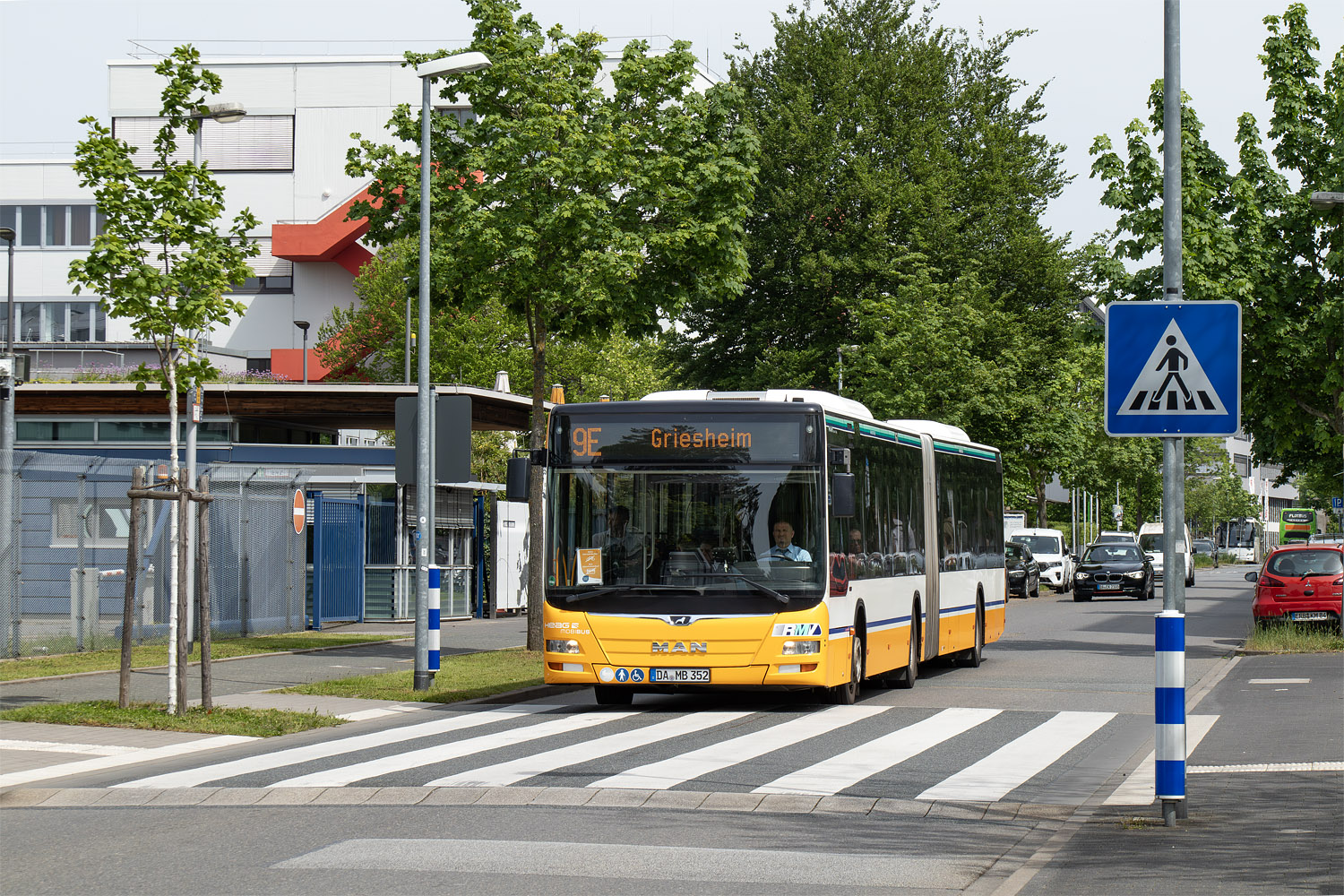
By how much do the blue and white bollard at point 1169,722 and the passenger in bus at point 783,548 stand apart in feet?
22.0

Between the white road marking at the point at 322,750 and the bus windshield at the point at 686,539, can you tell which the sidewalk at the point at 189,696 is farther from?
the bus windshield at the point at 686,539

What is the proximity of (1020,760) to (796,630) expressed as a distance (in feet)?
10.9

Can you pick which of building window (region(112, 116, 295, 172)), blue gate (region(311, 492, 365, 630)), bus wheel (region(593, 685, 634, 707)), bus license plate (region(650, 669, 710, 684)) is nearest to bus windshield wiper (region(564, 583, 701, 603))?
bus license plate (region(650, 669, 710, 684))

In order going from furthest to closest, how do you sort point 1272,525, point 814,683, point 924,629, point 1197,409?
1. point 1272,525
2. point 924,629
3. point 814,683
4. point 1197,409

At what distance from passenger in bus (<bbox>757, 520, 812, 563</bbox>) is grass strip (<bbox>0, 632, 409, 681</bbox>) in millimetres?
5951

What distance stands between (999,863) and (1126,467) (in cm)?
6163

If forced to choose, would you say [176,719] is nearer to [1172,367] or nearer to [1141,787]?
[1141,787]

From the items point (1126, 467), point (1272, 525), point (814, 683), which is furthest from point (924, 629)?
point (1272, 525)

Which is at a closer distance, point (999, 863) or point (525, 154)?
point (999, 863)

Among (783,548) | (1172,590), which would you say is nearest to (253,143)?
(783,548)

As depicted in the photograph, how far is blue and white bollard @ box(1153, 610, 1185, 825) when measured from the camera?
352 inches

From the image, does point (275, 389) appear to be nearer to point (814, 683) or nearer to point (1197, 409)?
point (814, 683)

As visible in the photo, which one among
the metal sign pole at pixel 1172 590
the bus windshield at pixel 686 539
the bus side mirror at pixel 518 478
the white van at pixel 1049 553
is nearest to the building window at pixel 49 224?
the white van at pixel 1049 553

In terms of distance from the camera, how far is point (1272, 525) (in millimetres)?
175625
